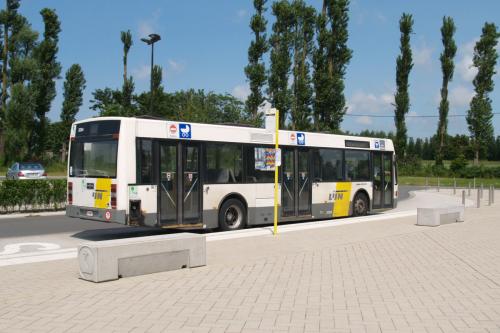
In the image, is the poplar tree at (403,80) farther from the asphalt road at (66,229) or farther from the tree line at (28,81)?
the asphalt road at (66,229)

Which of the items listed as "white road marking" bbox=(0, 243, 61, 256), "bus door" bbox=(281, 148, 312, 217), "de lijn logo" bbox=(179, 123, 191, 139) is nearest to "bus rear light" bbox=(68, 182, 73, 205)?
"white road marking" bbox=(0, 243, 61, 256)

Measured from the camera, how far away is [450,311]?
6605 mm

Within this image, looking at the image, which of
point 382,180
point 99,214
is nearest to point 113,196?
point 99,214

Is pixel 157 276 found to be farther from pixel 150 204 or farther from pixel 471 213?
pixel 471 213

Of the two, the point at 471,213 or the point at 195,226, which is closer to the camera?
the point at 195,226

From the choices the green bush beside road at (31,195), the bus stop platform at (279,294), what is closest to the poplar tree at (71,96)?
the green bush beside road at (31,195)

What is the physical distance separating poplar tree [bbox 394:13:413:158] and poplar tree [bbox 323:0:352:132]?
1240 cm

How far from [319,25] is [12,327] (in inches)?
1904

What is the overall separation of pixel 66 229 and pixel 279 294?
9.46 m

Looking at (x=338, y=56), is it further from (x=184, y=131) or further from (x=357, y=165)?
(x=184, y=131)

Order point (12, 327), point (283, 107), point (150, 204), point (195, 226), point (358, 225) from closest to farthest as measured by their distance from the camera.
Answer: point (12, 327) < point (150, 204) < point (195, 226) < point (358, 225) < point (283, 107)

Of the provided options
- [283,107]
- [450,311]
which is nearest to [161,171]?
[450,311]

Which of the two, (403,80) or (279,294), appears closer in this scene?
(279,294)

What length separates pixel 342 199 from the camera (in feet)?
59.9
